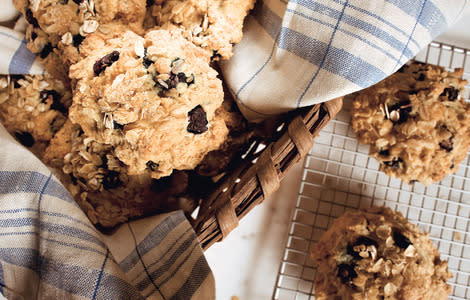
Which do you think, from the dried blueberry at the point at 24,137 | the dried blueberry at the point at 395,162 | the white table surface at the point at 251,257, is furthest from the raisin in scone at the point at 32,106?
the dried blueberry at the point at 395,162

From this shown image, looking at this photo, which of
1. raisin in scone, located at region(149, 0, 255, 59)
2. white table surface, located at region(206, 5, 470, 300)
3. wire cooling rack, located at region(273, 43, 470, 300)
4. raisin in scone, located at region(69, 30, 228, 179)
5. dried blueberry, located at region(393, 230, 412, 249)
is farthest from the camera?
white table surface, located at region(206, 5, 470, 300)

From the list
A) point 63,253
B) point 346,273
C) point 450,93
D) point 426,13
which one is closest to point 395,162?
point 450,93

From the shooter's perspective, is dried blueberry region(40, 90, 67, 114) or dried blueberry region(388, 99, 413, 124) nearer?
dried blueberry region(40, 90, 67, 114)

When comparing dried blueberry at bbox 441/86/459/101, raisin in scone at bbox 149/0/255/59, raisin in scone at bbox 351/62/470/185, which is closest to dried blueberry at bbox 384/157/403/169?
raisin in scone at bbox 351/62/470/185

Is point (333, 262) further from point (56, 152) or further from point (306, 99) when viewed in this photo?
point (56, 152)

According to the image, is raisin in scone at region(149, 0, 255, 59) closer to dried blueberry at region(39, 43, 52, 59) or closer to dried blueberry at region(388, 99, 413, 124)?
dried blueberry at region(39, 43, 52, 59)

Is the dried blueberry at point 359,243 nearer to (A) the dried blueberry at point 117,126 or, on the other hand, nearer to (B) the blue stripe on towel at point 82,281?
(B) the blue stripe on towel at point 82,281

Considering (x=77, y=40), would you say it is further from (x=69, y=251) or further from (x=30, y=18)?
(x=69, y=251)
